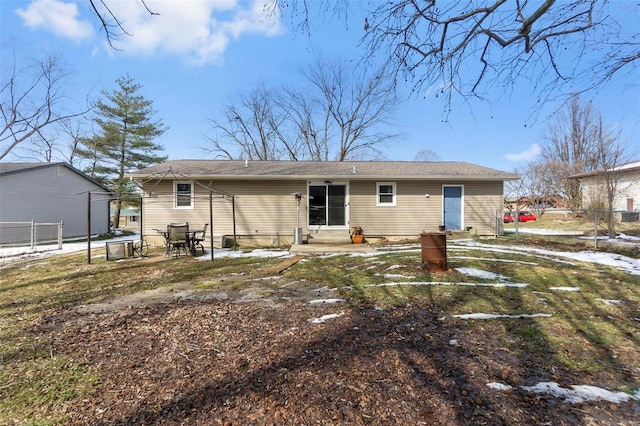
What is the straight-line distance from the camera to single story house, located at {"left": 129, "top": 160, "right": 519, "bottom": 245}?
11516 millimetres

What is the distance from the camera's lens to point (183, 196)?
11.6 metres

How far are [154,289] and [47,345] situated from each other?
7.69 ft

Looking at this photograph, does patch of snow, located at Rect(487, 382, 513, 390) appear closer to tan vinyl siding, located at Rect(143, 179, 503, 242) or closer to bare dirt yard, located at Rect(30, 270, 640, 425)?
bare dirt yard, located at Rect(30, 270, 640, 425)

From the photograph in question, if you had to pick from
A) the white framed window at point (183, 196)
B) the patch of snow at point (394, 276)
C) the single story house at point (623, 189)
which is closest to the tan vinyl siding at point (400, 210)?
the patch of snow at point (394, 276)

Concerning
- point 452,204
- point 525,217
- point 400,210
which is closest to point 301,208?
point 400,210

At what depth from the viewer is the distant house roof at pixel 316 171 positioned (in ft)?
37.5

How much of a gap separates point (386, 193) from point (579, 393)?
33.0 ft

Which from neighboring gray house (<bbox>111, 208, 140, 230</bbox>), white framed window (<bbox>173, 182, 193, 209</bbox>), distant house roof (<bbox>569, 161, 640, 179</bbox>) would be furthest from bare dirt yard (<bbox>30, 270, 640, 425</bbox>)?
neighboring gray house (<bbox>111, 208, 140, 230</bbox>)

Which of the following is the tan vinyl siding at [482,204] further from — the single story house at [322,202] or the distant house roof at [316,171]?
the distant house roof at [316,171]

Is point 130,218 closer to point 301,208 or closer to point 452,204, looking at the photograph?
point 301,208

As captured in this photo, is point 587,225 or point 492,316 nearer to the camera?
point 492,316

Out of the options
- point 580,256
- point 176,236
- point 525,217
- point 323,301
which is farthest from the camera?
point 525,217

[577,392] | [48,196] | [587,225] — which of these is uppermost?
[48,196]

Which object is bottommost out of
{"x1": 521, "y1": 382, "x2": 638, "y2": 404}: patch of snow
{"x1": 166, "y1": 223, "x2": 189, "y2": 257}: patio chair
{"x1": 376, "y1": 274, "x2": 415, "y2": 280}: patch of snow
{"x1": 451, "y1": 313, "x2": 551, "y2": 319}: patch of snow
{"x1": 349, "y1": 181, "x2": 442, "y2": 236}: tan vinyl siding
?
{"x1": 521, "y1": 382, "x2": 638, "y2": 404}: patch of snow
